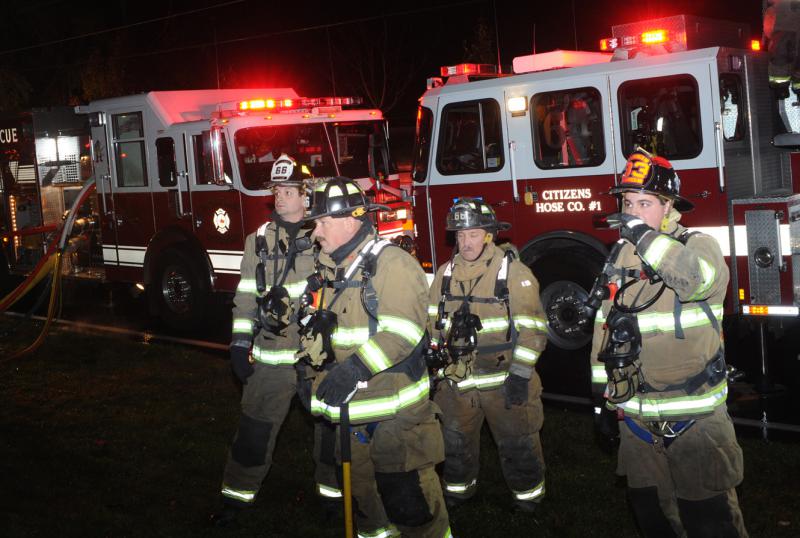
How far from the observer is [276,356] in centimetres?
545

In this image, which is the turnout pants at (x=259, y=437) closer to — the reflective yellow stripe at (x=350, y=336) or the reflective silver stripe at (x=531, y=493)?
the reflective silver stripe at (x=531, y=493)

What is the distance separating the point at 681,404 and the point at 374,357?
1.31 metres

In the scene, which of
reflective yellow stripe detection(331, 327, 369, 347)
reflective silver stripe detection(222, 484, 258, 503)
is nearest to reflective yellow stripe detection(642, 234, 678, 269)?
reflective yellow stripe detection(331, 327, 369, 347)

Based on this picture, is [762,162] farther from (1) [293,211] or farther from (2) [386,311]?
(2) [386,311]

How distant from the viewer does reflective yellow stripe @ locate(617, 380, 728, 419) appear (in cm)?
395

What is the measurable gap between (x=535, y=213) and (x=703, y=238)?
4.87m

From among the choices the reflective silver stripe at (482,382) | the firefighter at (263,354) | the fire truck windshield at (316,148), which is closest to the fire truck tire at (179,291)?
the fire truck windshield at (316,148)

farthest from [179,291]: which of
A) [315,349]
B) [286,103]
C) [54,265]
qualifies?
[315,349]

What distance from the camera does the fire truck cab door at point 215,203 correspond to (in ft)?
34.9

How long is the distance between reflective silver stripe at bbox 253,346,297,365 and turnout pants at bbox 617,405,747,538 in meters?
2.05

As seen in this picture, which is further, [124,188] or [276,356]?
[124,188]

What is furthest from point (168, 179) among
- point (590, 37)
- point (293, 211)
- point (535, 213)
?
point (590, 37)

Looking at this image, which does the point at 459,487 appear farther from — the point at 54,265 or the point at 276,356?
the point at 54,265

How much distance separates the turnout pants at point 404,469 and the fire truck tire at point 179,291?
7262 millimetres
